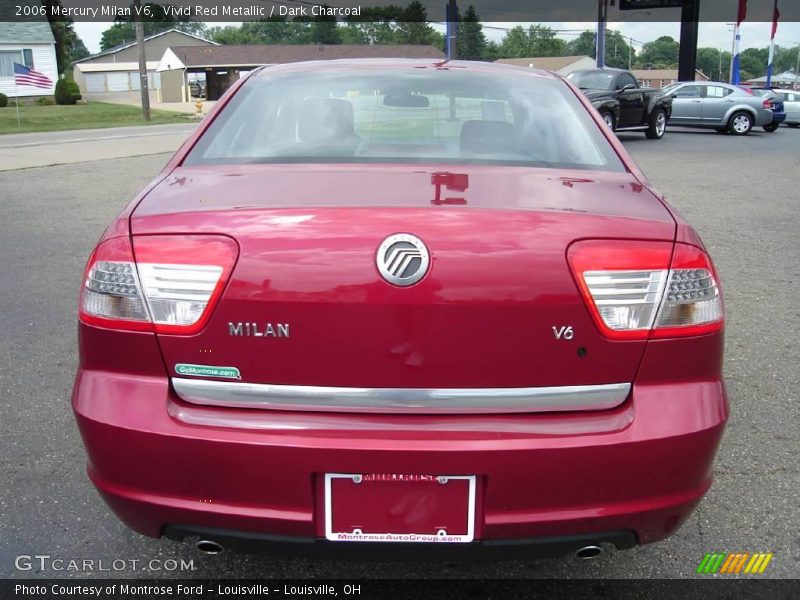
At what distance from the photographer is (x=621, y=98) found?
60.7ft

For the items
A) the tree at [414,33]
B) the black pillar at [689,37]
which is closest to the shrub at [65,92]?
the black pillar at [689,37]

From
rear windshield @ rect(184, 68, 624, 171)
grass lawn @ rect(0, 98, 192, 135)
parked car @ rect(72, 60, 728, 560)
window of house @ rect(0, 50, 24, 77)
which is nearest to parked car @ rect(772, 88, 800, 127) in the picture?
grass lawn @ rect(0, 98, 192, 135)

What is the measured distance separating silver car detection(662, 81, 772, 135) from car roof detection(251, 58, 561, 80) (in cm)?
2124

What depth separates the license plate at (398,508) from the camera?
184cm

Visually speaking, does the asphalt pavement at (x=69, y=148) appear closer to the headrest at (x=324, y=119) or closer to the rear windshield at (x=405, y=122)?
the rear windshield at (x=405, y=122)

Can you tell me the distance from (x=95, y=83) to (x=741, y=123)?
65.5 meters

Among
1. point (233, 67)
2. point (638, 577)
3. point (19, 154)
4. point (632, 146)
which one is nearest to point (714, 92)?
point (632, 146)

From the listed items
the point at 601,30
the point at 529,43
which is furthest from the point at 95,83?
the point at 529,43

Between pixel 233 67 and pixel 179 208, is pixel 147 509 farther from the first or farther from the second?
pixel 233 67

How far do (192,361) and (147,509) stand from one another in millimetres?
404

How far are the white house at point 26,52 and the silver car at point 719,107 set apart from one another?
40823 mm

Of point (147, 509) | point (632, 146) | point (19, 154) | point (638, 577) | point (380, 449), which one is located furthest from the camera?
point (632, 146)

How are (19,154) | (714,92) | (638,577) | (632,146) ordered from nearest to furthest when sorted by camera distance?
(638,577) → (19,154) → (632,146) → (714,92)

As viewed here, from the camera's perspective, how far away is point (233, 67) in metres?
69.1
